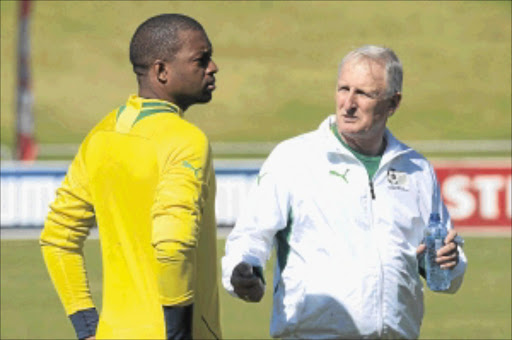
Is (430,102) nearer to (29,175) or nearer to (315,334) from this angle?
(29,175)

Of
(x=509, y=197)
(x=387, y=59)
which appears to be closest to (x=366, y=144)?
(x=387, y=59)

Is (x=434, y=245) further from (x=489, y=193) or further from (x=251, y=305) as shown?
(x=489, y=193)

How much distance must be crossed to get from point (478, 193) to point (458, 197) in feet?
0.83

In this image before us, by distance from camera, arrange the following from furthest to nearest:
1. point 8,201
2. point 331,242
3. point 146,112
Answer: point 8,201
point 331,242
point 146,112

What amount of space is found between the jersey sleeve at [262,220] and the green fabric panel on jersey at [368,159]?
0.26 metres

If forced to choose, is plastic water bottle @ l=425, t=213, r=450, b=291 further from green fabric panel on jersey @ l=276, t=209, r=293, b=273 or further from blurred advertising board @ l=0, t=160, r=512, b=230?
blurred advertising board @ l=0, t=160, r=512, b=230

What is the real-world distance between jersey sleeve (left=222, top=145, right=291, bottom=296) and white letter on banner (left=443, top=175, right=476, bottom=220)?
1069 cm

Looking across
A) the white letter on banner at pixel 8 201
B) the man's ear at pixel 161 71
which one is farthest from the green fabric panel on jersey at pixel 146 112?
the white letter on banner at pixel 8 201

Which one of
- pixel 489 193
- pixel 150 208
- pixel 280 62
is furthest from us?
pixel 280 62

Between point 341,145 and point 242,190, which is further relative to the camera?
point 242,190

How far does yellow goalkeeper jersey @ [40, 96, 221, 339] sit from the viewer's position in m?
3.85

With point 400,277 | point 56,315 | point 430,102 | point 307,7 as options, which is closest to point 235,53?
point 307,7

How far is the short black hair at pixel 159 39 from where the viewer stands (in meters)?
4.21

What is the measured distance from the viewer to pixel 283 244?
4.77m
